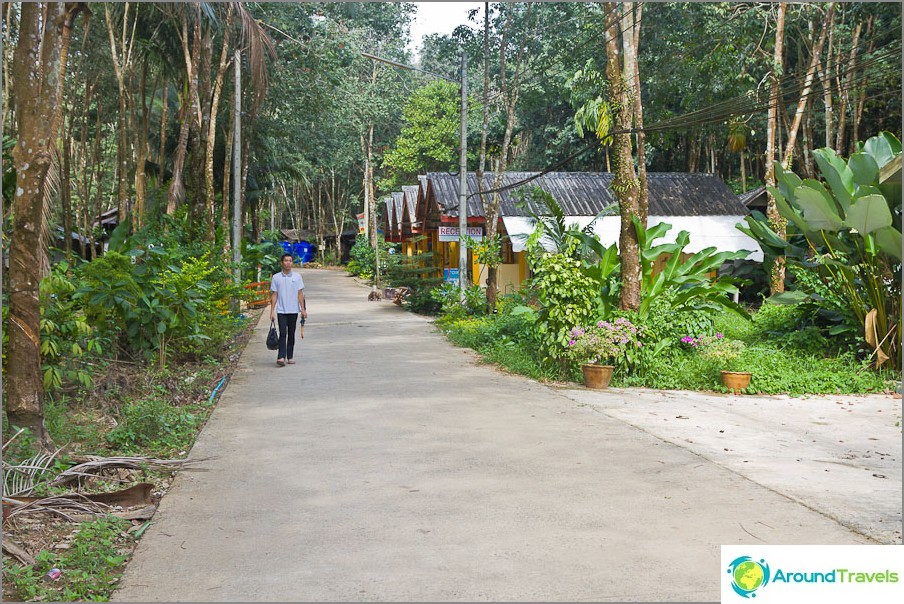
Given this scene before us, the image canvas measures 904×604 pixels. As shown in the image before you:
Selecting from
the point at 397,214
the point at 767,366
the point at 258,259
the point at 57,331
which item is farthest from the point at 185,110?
the point at 397,214

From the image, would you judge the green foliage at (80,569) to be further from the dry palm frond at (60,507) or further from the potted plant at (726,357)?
the potted plant at (726,357)

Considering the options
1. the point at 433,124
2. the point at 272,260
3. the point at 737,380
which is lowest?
the point at 737,380

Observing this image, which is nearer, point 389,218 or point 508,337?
point 508,337

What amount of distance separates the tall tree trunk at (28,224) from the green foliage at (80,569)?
79.7 inches

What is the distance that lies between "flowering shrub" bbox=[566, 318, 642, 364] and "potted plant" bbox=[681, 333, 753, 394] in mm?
991

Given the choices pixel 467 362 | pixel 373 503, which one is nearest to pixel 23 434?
pixel 373 503

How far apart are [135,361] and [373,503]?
7.15 metres

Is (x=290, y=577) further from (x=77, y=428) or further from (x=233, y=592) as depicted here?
(x=77, y=428)

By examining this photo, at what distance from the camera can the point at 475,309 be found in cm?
2297

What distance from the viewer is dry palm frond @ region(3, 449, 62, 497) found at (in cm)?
625

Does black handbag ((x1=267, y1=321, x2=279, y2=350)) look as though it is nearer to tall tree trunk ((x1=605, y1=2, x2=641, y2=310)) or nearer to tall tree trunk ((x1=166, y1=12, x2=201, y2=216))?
tall tree trunk ((x1=605, y1=2, x2=641, y2=310))

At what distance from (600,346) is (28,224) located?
7.84 meters

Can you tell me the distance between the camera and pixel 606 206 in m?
28.2

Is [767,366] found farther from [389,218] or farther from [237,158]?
[389,218]
